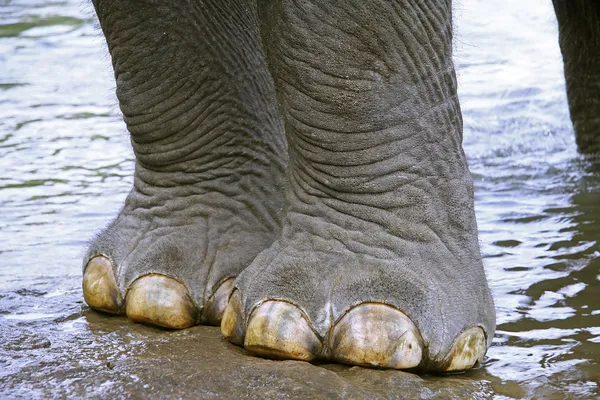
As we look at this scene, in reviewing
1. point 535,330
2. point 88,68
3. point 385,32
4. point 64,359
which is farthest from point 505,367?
point 88,68

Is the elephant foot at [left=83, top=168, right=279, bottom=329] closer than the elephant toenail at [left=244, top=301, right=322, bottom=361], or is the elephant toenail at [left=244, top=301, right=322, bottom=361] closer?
the elephant toenail at [left=244, top=301, right=322, bottom=361]

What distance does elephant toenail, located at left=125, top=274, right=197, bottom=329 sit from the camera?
7.42ft

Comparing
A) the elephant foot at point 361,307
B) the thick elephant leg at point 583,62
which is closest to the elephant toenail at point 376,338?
the elephant foot at point 361,307

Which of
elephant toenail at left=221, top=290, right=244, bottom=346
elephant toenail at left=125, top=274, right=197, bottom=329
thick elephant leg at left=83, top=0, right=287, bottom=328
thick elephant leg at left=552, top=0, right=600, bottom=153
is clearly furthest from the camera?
thick elephant leg at left=552, top=0, right=600, bottom=153

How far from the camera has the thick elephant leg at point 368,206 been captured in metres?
2.02

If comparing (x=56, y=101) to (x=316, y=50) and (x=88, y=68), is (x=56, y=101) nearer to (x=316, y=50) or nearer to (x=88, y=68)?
(x=88, y=68)

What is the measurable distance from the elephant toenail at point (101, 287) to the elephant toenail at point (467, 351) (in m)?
0.69

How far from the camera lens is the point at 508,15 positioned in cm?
636

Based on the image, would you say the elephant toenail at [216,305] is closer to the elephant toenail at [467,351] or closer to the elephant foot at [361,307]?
the elephant foot at [361,307]

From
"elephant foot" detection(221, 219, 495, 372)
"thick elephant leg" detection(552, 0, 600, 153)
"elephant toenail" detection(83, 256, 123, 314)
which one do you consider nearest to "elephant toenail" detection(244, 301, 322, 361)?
"elephant foot" detection(221, 219, 495, 372)

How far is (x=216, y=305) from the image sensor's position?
229 cm

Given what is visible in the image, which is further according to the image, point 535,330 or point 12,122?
point 12,122

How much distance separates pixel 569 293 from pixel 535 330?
23 cm

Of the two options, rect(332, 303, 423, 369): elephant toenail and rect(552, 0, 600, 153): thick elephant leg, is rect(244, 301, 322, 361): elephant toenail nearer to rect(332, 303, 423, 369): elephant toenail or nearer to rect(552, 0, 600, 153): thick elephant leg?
rect(332, 303, 423, 369): elephant toenail
